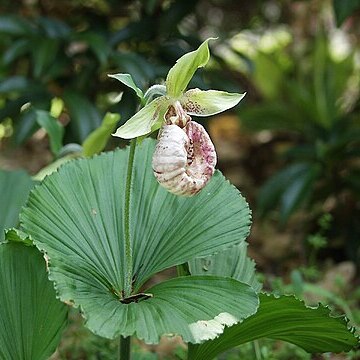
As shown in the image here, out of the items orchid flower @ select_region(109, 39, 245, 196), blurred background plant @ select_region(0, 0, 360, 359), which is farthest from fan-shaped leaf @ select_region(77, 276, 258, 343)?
blurred background plant @ select_region(0, 0, 360, 359)

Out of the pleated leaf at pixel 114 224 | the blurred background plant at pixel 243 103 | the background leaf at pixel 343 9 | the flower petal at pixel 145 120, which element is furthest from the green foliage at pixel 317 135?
the flower petal at pixel 145 120

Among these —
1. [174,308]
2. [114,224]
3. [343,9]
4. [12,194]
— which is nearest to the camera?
[174,308]

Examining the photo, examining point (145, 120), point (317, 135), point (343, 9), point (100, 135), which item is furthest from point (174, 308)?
point (317, 135)

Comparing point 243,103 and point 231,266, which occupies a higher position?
point 243,103

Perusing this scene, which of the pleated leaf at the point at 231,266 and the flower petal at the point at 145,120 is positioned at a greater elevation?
the flower petal at the point at 145,120

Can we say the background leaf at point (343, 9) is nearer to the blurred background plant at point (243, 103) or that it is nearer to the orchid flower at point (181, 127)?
the blurred background plant at point (243, 103)

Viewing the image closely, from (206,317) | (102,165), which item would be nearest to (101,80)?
(102,165)

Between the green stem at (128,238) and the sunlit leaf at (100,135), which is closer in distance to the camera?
the green stem at (128,238)

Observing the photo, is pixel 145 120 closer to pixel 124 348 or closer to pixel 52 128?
pixel 124 348
